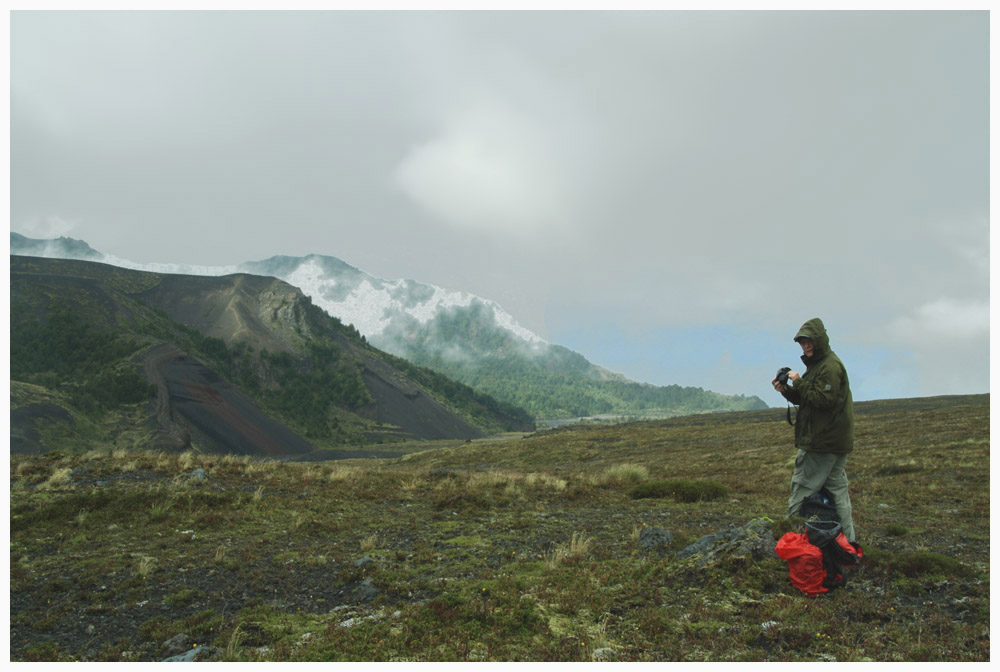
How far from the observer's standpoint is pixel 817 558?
589cm

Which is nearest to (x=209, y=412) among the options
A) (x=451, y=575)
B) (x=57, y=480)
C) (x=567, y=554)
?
(x=57, y=480)

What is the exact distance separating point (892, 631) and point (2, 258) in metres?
10.8

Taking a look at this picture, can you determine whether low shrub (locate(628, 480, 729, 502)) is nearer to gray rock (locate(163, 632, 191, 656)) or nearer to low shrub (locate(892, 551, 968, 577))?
low shrub (locate(892, 551, 968, 577))

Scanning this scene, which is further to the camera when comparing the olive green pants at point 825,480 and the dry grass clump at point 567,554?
the dry grass clump at point 567,554

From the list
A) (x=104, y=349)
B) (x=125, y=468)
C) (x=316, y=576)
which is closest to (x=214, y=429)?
(x=104, y=349)

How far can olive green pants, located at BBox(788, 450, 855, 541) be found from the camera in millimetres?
6969

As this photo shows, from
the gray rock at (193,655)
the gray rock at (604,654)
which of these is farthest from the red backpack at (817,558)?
the gray rock at (193,655)

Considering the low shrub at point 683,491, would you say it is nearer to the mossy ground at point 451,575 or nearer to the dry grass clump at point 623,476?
the mossy ground at point 451,575

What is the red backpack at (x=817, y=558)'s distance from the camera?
231 inches

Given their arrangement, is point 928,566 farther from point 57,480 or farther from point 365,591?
point 57,480

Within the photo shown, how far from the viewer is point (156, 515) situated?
35.8 feet

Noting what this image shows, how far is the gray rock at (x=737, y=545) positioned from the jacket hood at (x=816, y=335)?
268cm

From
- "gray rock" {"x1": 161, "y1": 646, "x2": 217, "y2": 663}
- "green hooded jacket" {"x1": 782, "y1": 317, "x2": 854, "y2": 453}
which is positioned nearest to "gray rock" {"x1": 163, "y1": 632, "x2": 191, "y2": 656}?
"gray rock" {"x1": 161, "y1": 646, "x2": 217, "y2": 663}

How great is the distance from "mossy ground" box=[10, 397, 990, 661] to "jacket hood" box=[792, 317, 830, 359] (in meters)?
2.82
